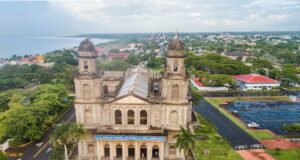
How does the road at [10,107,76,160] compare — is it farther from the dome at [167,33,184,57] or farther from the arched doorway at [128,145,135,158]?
the dome at [167,33,184,57]

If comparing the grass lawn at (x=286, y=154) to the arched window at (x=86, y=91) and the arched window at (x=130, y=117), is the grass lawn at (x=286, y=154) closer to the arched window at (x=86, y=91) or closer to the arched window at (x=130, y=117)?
the arched window at (x=130, y=117)

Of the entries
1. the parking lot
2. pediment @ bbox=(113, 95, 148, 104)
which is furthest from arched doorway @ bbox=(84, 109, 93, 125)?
the parking lot

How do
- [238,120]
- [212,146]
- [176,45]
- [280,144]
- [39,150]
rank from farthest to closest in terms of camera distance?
[238,120] → [280,144] → [212,146] → [39,150] → [176,45]

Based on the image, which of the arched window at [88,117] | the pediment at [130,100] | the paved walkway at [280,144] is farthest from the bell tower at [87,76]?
the paved walkway at [280,144]

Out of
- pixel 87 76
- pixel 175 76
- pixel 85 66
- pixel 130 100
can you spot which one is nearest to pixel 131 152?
pixel 130 100

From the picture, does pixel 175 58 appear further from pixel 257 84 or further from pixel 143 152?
pixel 257 84

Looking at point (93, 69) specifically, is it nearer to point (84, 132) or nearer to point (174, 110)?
point (84, 132)
